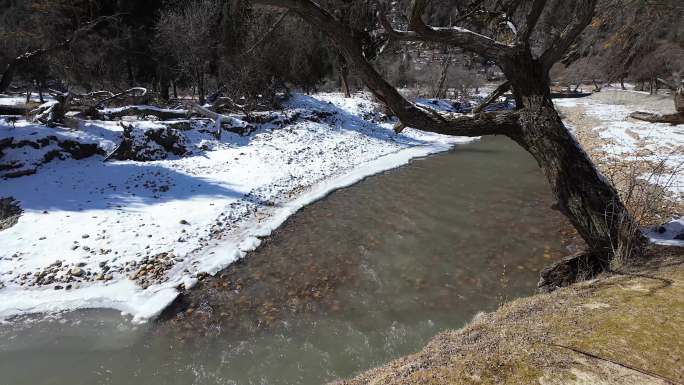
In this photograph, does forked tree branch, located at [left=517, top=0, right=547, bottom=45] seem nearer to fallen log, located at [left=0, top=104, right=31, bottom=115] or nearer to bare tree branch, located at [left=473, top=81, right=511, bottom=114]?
bare tree branch, located at [left=473, top=81, right=511, bottom=114]

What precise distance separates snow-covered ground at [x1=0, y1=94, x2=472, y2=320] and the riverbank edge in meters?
4.42

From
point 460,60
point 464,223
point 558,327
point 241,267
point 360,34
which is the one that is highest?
point 460,60

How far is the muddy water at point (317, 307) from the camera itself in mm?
4352

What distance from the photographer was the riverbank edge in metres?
1.92

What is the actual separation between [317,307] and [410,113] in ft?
9.91

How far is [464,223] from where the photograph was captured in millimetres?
8039

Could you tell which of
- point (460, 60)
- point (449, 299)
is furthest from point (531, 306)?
point (460, 60)

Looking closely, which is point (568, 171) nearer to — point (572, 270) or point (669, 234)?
point (572, 270)

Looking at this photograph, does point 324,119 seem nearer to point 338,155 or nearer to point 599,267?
point 338,155

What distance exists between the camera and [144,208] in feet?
28.5

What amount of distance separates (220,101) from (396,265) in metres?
12.8

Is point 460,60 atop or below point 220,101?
atop

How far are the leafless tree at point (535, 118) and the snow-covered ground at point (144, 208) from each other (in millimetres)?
4400

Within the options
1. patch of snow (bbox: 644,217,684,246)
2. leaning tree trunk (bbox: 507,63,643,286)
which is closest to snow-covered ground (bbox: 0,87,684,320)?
patch of snow (bbox: 644,217,684,246)
